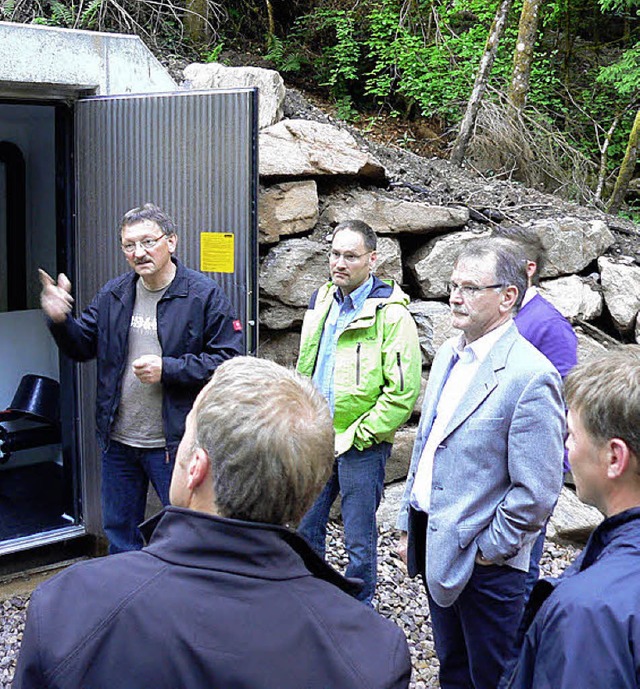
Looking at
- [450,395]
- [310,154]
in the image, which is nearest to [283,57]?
[310,154]

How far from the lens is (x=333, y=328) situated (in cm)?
385

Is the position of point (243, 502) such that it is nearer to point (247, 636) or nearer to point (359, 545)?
point (247, 636)

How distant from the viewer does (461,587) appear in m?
2.76

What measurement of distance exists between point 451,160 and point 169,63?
2.55m

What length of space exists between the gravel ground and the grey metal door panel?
85 centimetres

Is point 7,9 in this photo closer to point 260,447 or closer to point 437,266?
point 437,266

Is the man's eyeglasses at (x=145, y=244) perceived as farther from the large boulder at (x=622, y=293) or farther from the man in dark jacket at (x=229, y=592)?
the large boulder at (x=622, y=293)

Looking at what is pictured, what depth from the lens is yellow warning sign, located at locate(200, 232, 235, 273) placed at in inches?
161

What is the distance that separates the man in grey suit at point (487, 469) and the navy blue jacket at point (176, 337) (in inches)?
47.9

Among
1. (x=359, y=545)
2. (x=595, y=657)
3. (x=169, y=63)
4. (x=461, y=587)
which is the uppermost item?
(x=169, y=63)

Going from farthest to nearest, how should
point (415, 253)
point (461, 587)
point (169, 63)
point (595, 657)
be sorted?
point (169, 63)
point (415, 253)
point (461, 587)
point (595, 657)

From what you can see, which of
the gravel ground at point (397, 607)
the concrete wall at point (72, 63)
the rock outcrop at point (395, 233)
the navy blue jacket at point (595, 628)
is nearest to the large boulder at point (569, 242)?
the rock outcrop at point (395, 233)

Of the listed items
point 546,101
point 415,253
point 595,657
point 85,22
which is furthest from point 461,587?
point 546,101

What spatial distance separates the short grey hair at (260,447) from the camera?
4.74ft
